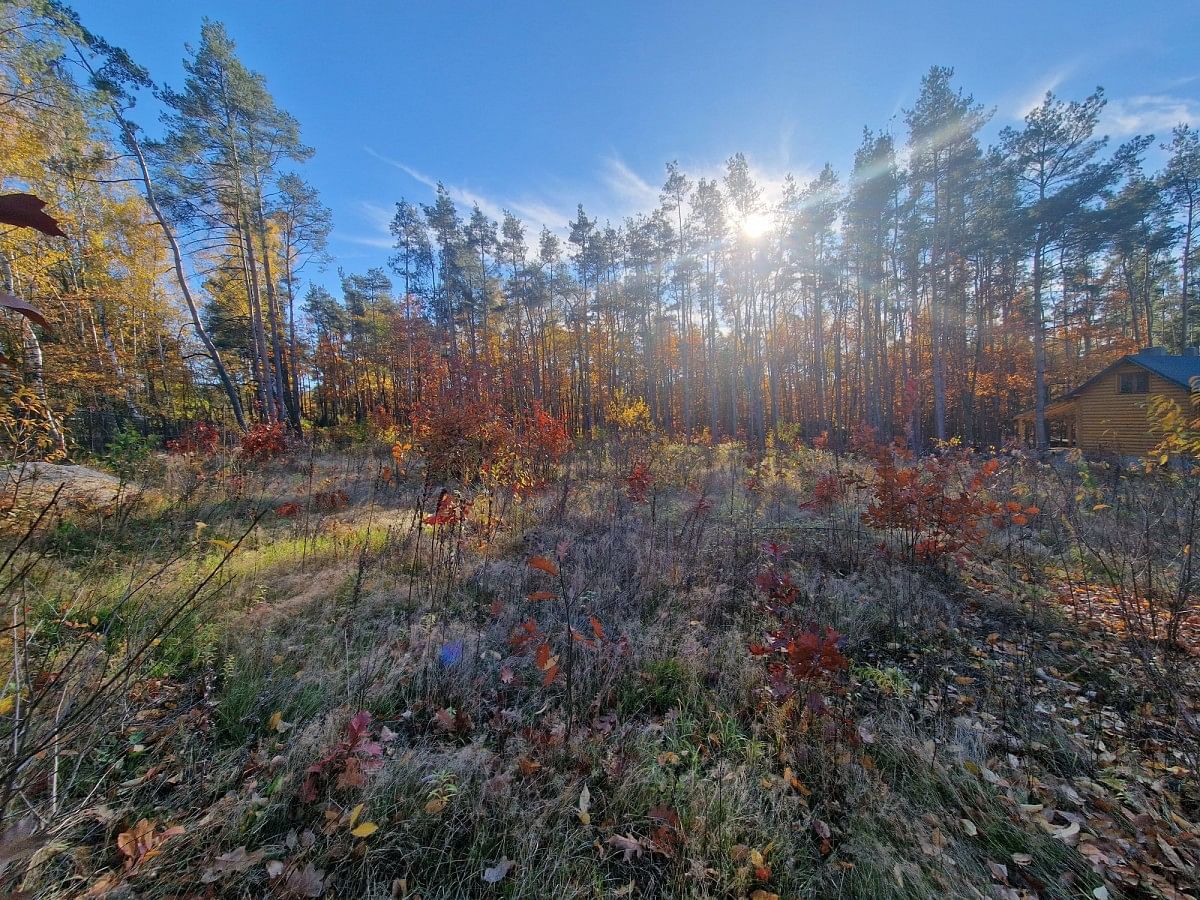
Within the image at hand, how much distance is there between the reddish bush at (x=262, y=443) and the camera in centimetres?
791

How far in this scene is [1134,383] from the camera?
15648mm

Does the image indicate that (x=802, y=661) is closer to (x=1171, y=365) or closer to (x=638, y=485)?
(x=638, y=485)

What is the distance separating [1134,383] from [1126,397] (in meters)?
0.65

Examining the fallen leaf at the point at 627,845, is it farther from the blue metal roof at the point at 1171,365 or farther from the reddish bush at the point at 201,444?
the blue metal roof at the point at 1171,365

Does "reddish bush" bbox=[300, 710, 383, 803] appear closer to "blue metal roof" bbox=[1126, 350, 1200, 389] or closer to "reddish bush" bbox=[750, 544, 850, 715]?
"reddish bush" bbox=[750, 544, 850, 715]

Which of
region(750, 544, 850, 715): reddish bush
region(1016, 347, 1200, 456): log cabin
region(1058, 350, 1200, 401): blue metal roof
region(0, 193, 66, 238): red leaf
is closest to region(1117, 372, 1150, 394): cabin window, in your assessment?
region(1016, 347, 1200, 456): log cabin

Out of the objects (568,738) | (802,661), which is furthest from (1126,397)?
(568,738)

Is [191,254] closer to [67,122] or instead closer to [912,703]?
[67,122]

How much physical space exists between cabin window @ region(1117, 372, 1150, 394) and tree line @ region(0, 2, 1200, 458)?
287cm

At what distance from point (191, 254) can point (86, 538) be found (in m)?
12.5

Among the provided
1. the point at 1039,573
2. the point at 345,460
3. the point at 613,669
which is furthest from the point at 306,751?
the point at 345,460

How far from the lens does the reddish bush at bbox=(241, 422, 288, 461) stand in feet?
26.0

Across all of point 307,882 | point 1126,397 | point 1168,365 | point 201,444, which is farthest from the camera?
point 1126,397

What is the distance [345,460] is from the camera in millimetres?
10172
